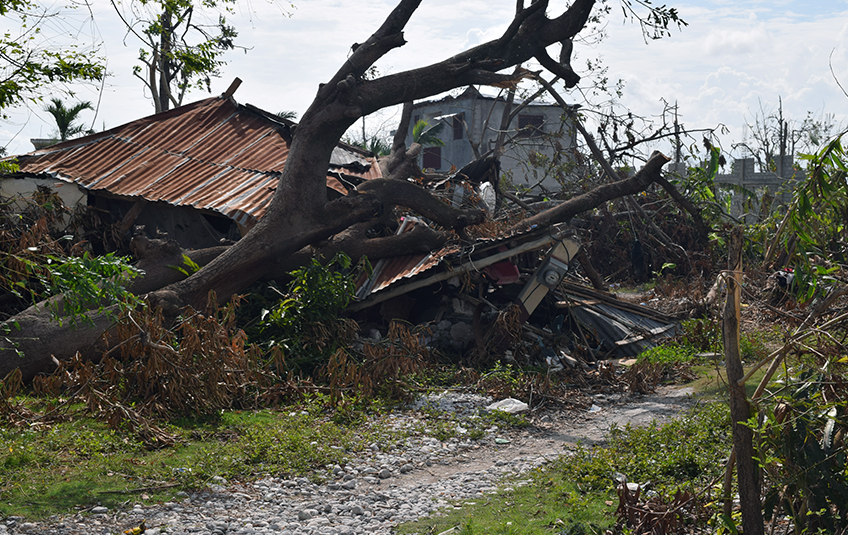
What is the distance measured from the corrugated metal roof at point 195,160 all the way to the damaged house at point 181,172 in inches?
0.6

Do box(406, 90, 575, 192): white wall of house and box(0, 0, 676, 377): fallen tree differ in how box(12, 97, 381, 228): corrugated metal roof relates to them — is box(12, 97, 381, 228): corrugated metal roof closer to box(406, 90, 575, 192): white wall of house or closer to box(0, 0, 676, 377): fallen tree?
box(0, 0, 676, 377): fallen tree

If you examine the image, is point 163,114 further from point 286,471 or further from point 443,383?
point 286,471

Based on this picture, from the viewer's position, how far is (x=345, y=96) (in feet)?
30.3

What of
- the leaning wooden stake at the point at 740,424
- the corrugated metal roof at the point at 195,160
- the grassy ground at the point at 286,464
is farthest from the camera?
the corrugated metal roof at the point at 195,160

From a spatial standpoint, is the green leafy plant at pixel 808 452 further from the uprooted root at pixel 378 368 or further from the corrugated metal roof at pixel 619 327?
the corrugated metal roof at pixel 619 327

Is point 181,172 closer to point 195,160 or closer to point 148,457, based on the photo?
point 195,160

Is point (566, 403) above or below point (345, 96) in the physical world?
below

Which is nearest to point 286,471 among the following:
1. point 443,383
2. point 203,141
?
point 443,383

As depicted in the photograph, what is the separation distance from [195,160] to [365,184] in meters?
3.91

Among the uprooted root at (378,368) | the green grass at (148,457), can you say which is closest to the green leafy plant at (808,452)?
the green grass at (148,457)

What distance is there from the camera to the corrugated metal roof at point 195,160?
34.3ft

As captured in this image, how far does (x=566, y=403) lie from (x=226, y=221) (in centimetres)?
624

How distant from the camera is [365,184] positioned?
941cm

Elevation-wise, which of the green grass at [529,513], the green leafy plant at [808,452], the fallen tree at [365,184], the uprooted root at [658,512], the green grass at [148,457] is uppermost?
the fallen tree at [365,184]
